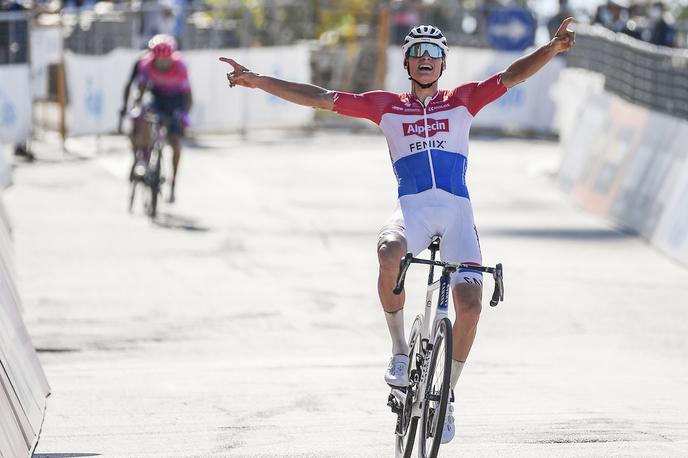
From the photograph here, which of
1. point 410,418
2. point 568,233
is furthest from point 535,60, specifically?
point 568,233

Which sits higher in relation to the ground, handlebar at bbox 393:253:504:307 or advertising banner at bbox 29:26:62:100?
handlebar at bbox 393:253:504:307

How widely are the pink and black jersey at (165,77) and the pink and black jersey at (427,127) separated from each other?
33.7ft

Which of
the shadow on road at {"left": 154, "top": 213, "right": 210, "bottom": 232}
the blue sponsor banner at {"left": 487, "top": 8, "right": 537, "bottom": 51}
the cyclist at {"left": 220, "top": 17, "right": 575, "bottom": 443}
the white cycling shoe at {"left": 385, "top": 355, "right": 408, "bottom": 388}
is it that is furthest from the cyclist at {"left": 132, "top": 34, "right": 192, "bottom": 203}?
the blue sponsor banner at {"left": 487, "top": 8, "right": 537, "bottom": 51}

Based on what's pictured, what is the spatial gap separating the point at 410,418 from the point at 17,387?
6.76 feet

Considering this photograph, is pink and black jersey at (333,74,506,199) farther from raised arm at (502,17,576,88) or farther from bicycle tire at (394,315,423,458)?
bicycle tire at (394,315,423,458)

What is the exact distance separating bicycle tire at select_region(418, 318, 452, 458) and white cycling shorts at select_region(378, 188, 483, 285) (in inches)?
22.3

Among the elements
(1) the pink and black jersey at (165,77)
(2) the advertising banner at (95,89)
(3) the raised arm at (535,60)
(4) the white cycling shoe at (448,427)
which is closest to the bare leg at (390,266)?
(4) the white cycling shoe at (448,427)

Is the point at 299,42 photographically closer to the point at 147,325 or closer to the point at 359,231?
the point at 359,231

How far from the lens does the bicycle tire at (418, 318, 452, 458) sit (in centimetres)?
686

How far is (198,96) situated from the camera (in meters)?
27.9

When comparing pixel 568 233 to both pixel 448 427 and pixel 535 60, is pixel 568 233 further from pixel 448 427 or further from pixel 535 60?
pixel 448 427

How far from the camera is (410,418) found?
7.32m

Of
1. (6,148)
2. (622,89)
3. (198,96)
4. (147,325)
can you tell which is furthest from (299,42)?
(147,325)

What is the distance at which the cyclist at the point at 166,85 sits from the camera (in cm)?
1802
